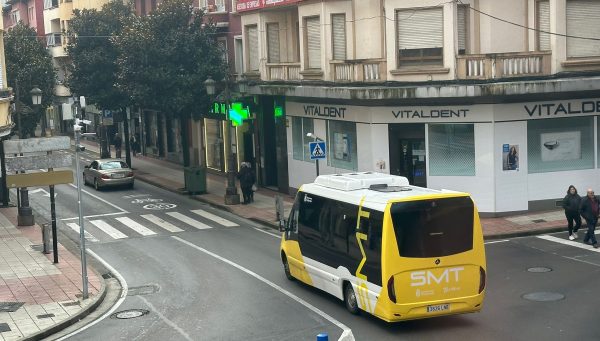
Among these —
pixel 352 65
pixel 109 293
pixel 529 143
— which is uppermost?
pixel 352 65

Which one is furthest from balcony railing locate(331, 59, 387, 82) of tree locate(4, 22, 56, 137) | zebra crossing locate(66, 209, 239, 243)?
tree locate(4, 22, 56, 137)

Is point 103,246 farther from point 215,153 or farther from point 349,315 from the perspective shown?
point 215,153

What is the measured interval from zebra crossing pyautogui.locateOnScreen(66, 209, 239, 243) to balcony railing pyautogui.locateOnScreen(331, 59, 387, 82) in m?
6.68

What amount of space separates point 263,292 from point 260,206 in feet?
50.3

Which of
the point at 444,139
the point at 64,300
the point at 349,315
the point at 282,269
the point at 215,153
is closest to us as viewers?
the point at 349,315

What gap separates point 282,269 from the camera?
940 inches

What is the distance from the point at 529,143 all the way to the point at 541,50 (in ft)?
10.2

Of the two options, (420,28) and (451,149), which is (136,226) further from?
(420,28)

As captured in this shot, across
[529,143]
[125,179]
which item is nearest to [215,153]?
[125,179]

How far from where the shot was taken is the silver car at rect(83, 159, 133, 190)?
42.9 m

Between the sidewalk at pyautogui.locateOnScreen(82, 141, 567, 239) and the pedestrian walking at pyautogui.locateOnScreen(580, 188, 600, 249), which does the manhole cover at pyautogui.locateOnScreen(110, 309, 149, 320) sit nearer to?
the sidewalk at pyautogui.locateOnScreen(82, 141, 567, 239)

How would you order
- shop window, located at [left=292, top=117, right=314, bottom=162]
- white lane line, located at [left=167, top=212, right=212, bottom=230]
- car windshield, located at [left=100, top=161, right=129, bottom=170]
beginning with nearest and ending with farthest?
white lane line, located at [left=167, top=212, right=212, bottom=230] < shop window, located at [left=292, top=117, right=314, bottom=162] < car windshield, located at [left=100, top=161, right=129, bottom=170]

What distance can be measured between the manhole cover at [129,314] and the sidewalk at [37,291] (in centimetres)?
75

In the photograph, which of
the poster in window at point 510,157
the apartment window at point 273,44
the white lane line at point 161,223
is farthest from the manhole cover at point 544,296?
the apartment window at point 273,44
